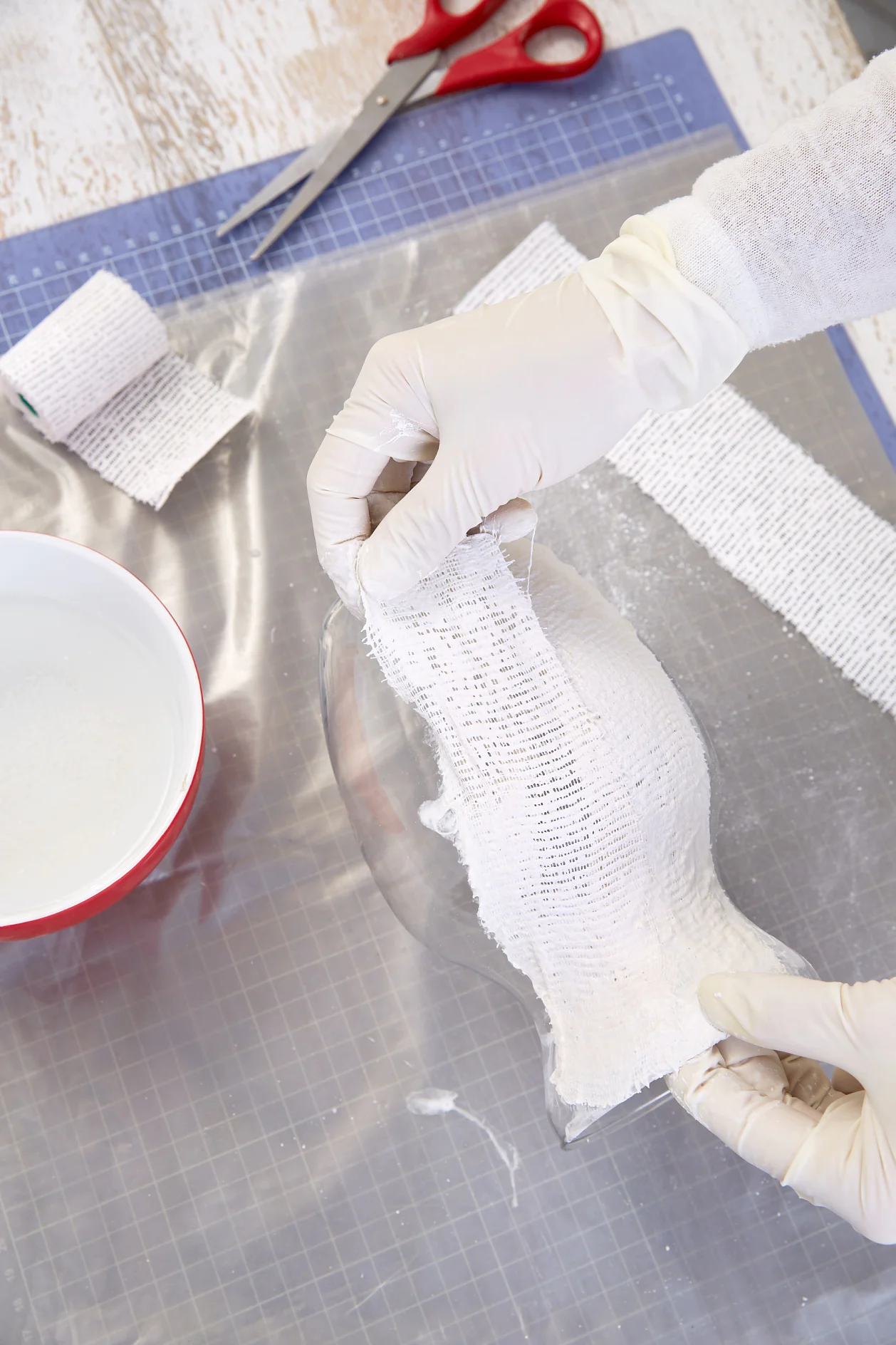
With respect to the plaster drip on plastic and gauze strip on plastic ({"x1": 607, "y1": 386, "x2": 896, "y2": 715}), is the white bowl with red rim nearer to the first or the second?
the plaster drip on plastic

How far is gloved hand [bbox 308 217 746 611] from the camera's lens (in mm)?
751

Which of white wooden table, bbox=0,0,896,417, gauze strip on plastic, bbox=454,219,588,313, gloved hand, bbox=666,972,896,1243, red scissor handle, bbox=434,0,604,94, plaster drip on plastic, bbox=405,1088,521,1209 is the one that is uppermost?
white wooden table, bbox=0,0,896,417

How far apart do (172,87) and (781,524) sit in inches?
31.5

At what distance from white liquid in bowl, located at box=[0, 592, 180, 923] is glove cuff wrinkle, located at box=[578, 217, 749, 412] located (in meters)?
0.47

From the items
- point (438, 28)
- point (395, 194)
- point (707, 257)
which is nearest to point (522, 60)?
point (438, 28)

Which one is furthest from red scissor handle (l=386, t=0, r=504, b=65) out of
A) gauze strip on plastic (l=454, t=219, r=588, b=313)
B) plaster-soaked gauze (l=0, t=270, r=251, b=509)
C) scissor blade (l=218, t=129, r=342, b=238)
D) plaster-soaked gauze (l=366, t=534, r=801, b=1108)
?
plaster-soaked gauze (l=366, t=534, r=801, b=1108)

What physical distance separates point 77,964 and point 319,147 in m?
0.87

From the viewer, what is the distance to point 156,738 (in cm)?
91

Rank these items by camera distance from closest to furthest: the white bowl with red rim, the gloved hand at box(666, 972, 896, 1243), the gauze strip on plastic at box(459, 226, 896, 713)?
the gloved hand at box(666, 972, 896, 1243), the white bowl with red rim, the gauze strip on plastic at box(459, 226, 896, 713)

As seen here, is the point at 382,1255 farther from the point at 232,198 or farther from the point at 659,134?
the point at 659,134

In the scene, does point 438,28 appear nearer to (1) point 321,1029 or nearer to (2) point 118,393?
(2) point 118,393

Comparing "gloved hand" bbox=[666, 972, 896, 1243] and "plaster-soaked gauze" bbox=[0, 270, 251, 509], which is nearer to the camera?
"gloved hand" bbox=[666, 972, 896, 1243]

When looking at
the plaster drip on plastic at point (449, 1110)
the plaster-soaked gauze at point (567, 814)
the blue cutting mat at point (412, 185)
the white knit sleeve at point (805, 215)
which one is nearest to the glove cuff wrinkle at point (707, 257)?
the white knit sleeve at point (805, 215)

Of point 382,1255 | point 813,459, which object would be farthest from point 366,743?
point 813,459
